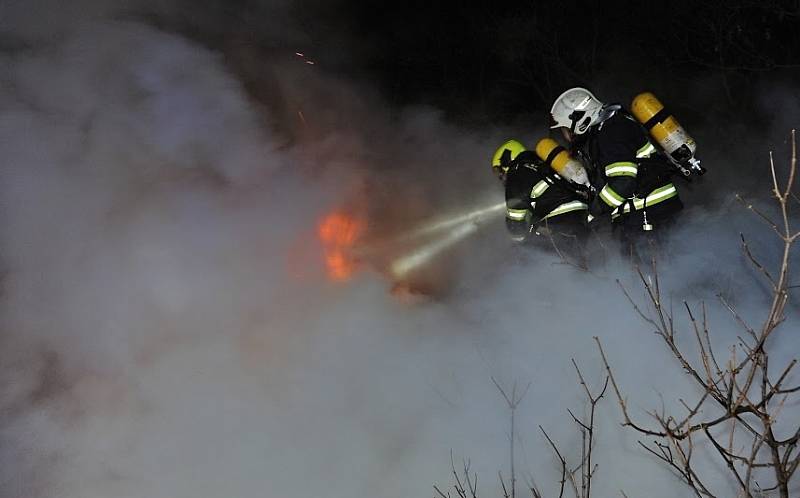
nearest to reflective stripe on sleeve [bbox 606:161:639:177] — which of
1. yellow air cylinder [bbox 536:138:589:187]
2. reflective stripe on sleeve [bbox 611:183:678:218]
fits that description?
reflective stripe on sleeve [bbox 611:183:678:218]

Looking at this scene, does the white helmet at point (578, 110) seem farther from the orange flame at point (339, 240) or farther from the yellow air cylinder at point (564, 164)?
the orange flame at point (339, 240)

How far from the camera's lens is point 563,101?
580cm

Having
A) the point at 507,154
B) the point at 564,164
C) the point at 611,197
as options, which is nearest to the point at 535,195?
the point at 564,164

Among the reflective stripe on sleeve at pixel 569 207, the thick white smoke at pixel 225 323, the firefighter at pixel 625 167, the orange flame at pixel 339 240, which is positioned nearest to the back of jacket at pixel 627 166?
the firefighter at pixel 625 167

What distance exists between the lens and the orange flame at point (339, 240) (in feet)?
23.7

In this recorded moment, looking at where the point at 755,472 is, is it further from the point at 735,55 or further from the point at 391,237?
the point at 735,55

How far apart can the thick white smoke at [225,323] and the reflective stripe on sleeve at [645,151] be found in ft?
4.11

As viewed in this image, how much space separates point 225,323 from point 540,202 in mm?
3126

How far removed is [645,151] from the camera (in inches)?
211

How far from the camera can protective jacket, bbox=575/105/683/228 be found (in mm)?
5359

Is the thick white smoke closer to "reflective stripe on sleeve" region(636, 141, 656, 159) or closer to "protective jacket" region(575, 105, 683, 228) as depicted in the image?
"protective jacket" region(575, 105, 683, 228)

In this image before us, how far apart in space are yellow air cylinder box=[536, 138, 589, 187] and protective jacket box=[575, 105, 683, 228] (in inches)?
7.6

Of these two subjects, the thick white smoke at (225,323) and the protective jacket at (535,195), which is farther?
the protective jacket at (535,195)

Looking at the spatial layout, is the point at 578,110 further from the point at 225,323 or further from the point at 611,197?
the point at 225,323
